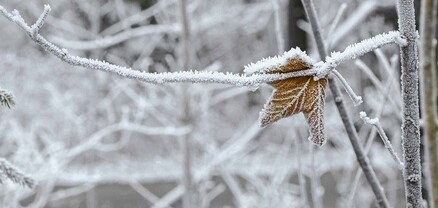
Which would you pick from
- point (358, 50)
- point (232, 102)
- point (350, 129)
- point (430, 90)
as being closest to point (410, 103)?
point (358, 50)

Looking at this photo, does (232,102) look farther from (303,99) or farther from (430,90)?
(430,90)

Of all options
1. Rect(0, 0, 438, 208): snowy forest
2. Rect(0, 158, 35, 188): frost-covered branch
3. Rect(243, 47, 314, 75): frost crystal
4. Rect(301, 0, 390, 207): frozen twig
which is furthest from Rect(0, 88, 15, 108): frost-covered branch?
Rect(301, 0, 390, 207): frozen twig

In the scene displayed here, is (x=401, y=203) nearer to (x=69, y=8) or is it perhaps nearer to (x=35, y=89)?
(x=69, y=8)

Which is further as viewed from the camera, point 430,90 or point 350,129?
point 350,129

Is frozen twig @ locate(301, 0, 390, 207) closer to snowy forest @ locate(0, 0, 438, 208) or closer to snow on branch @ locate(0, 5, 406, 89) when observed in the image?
snowy forest @ locate(0, 0, 438, 208)

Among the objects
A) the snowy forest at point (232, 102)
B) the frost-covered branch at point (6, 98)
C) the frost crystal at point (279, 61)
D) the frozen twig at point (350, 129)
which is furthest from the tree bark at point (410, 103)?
the frost-covered branch at point (6, 98)

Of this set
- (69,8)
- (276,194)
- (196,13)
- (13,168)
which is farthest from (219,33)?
(13,168)
